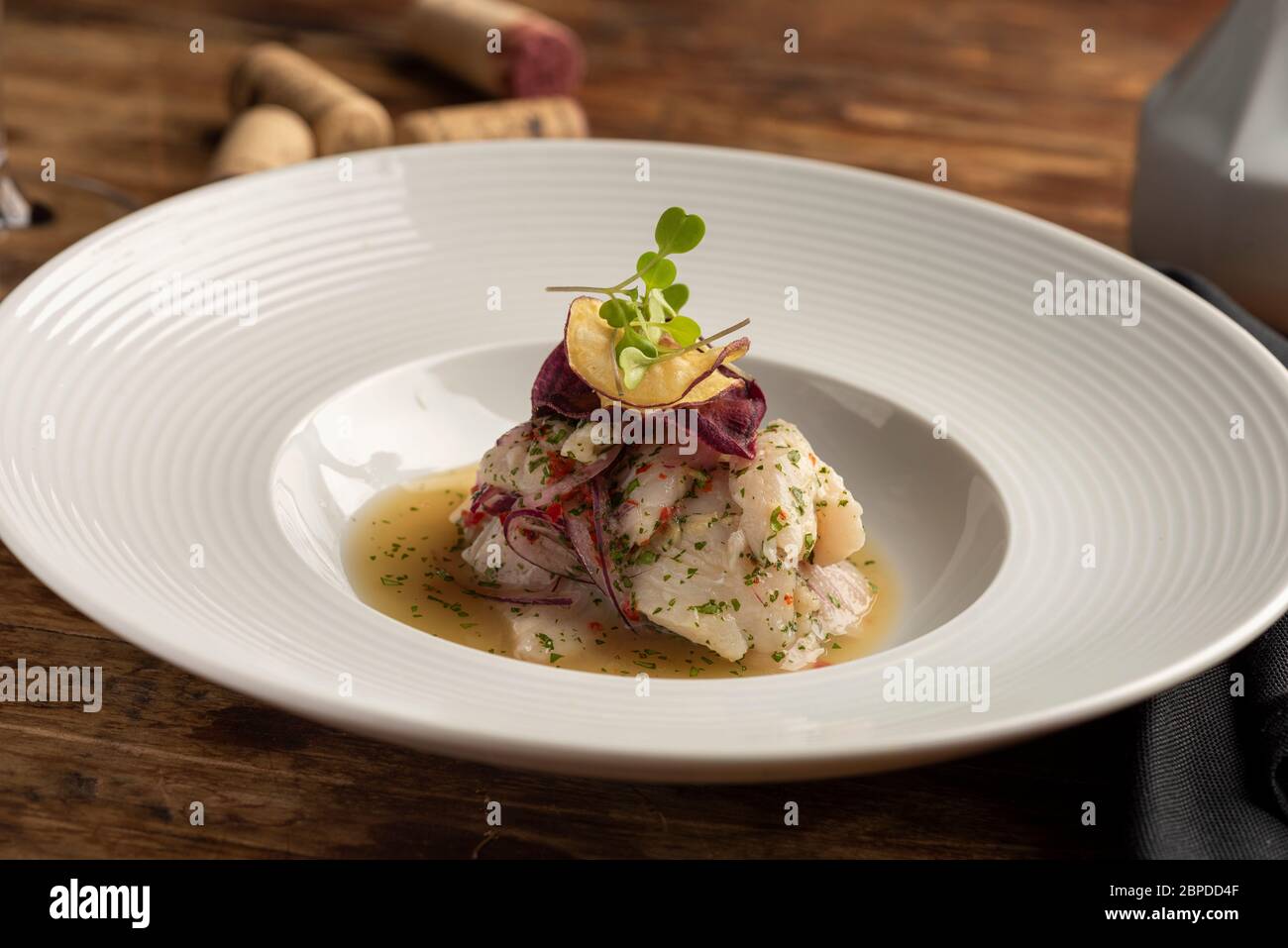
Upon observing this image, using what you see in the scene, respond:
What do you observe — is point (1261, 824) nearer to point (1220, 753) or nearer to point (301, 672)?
point (1220, 753)

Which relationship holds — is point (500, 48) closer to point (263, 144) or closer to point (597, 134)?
point (597, 134)

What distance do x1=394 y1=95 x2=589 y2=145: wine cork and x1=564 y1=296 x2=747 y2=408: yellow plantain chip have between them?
1.93 m

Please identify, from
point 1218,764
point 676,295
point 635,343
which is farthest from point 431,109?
point 1218,764

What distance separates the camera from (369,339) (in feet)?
9.53

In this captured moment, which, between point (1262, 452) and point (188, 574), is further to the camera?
point (1262, 452)

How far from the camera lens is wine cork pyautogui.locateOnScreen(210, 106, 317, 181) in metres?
3.82

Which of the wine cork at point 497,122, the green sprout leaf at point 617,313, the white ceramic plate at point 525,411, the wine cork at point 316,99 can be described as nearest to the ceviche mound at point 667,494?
the green sprout leaf at point 617,313

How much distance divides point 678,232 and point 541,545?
2.04ft

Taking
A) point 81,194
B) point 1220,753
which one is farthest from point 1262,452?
point 81,194

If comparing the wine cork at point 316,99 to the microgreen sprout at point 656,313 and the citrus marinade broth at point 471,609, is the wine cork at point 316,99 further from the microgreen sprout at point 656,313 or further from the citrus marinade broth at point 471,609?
the microgreen sprout at point 656,313

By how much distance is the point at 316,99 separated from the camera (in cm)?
426

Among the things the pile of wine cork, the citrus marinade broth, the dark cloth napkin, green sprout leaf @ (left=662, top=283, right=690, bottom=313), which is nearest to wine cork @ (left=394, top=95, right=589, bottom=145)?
the pile of wine cork

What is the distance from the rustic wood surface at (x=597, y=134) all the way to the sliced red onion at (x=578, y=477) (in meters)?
0.57

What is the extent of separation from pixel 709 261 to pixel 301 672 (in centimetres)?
171
